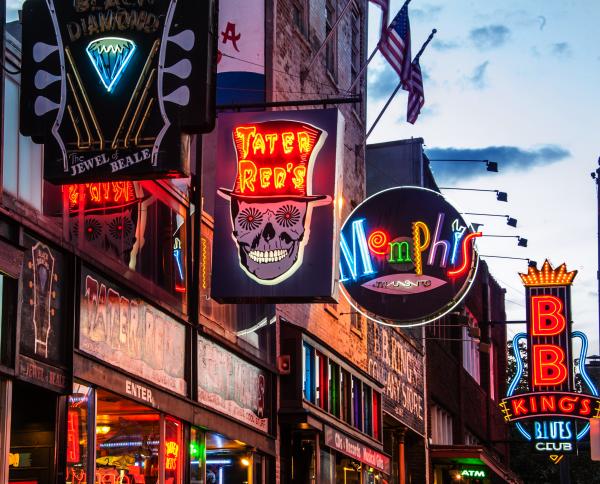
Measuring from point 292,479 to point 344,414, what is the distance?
10.0ft

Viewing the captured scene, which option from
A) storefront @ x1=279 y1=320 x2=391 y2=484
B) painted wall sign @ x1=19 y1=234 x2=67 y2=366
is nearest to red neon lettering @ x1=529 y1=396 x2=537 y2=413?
storefront @ x1=279 y1=320 x2=391 y2=484

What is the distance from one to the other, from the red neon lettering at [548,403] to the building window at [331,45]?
14897mm

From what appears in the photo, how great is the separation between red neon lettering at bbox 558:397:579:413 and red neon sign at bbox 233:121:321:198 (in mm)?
22204

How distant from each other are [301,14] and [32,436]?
13.2 metres

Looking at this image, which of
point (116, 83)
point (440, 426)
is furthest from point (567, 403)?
point (116, 83)

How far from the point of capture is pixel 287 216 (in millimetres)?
18281

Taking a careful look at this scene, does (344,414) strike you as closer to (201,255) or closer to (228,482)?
(228,482)

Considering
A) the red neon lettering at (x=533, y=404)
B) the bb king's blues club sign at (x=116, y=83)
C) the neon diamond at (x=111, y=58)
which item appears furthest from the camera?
the red neon lettering at (x=533, y=404)

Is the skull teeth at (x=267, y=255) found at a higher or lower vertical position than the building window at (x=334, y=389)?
higher

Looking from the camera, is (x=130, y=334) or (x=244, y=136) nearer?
(x=130, y=334)

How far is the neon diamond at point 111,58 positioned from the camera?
14.7 metres

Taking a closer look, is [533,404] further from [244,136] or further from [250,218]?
[250,218]

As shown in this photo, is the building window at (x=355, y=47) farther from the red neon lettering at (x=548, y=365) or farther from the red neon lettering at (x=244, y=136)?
the red neon lettering at (x=548, y=365)

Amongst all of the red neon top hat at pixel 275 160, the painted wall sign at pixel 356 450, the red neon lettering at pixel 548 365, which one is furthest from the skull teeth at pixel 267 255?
the red neon lettering at pixel 548 365
